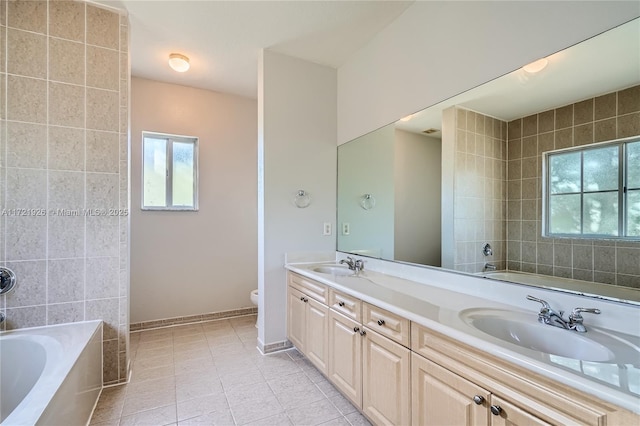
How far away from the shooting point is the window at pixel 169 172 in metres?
3.22

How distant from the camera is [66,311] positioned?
6.49 feet

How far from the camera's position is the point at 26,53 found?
1.89 meters

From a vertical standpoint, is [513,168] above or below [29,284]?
above

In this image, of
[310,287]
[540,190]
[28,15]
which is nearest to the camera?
[540,190]

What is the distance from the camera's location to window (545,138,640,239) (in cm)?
112

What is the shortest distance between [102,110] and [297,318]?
7.19ft

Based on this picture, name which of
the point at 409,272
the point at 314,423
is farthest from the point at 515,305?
the point at 314,423

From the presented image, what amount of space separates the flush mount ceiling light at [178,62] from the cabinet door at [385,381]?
280cm

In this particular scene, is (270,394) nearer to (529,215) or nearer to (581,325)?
(581,325)

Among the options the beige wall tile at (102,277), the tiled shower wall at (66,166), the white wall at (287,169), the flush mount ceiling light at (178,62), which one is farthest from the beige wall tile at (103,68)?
the beige wall tile at (102,277)

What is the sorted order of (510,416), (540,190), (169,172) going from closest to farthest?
1. (510,416)
2. (540,190)
3. (169,172)

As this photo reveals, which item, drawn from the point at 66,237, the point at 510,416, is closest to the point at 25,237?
the point at 66,237

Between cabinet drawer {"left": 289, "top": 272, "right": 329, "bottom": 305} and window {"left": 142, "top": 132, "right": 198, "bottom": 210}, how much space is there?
1645mm

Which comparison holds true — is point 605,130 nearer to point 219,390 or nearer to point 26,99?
point 219,390
